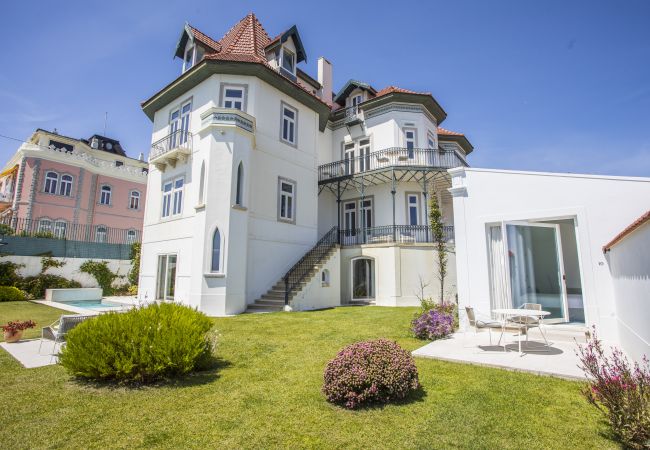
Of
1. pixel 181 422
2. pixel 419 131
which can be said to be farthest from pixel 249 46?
pixel 181 422

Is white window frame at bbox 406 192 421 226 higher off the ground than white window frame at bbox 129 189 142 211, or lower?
lower

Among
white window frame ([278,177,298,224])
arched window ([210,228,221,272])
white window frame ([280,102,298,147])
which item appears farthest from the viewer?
white window frame ([280,102,298,147])

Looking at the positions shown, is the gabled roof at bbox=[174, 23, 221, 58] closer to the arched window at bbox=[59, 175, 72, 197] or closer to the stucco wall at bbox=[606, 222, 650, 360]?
the arched window at bbox=[59, 175, 72, 197]

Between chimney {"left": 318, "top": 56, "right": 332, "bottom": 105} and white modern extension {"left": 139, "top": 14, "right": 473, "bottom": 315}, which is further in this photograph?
chimney {"left": 318, "top": 56, "right": 332, "bottom": 105}

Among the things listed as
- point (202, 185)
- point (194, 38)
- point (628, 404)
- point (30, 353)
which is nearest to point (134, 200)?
point (194, 38)

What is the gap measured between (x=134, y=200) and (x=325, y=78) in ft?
70.8

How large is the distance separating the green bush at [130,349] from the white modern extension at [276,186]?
23.0 ft

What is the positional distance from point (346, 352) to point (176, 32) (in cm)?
1899

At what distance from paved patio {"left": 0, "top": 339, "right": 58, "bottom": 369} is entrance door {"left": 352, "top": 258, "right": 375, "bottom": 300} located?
12963mm

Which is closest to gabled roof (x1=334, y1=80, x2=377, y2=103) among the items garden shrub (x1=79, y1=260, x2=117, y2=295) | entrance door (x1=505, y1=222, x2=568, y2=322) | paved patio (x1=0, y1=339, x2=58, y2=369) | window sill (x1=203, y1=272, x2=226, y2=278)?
window sill (x1=203, y1=272, x2=226, y2=278)

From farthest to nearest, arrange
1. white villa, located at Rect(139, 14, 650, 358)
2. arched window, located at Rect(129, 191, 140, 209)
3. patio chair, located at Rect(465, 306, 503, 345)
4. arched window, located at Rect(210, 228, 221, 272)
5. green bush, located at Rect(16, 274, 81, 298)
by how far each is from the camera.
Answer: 1. arched window, located at Rect(129, 191, 140, 209)
2. green bush, located at Rect(16, 274, 81, 298)
3. arched window, located at Rect(210, 228, 221, 272)
4. white villa, located at Rect(139, 14, 650, 358)
5. patio chair, located at Rect(465, 306, 503, 345)

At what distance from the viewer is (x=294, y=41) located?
1777 centimetres

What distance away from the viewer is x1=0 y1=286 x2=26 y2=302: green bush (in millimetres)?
16281

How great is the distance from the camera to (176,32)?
1711 centimetres
